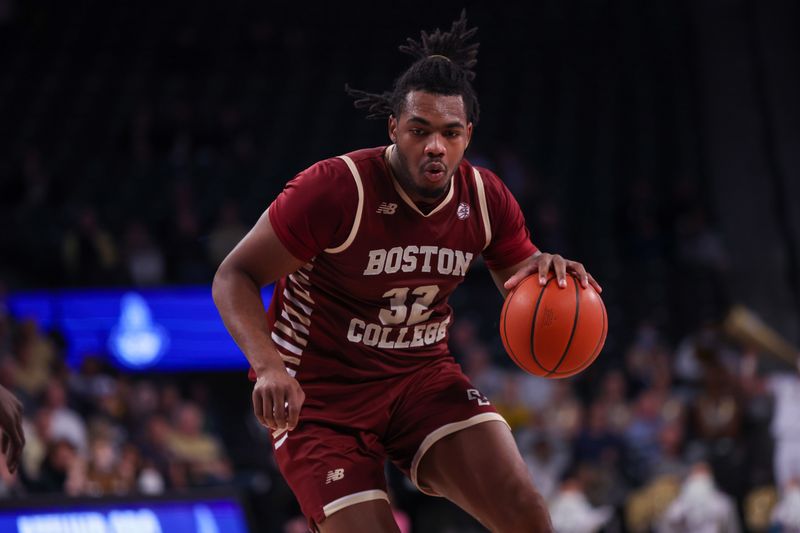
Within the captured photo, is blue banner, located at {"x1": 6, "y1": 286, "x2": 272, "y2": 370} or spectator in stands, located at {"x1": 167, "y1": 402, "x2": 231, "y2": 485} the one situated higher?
blue banner, located at {"x1": 6, "y1": 286, "x2": 272, "y2": 370}

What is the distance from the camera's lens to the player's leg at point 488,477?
3.97 m

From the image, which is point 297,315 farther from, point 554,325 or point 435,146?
point 554,325

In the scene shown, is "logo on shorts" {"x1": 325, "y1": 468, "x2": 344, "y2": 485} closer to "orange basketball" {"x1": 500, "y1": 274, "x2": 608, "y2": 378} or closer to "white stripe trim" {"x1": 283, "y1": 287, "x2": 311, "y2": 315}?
"white stripe trim" {"x1": 283, "y1": 287, "x2": 311, "y2": 315}

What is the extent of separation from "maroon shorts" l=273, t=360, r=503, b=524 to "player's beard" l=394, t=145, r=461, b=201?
2.20ft

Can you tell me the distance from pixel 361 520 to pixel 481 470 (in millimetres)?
463

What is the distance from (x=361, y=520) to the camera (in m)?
3.91

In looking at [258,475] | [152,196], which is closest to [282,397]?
[258,475]

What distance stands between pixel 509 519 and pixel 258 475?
6.26m

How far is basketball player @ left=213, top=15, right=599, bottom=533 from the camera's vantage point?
398cm

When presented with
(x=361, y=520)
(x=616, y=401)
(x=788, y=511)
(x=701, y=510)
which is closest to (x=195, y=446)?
(x=616, y=401)

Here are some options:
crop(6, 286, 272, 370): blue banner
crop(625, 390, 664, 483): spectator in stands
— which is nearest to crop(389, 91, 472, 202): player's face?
crop(625, 390, 664, 483): spectator in stands

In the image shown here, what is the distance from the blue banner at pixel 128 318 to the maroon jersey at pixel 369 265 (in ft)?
26.4

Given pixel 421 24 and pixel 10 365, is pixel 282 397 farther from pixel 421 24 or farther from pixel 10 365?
pixel 421 24

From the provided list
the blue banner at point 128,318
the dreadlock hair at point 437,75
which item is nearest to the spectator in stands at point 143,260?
the blue banner at point 128,318
